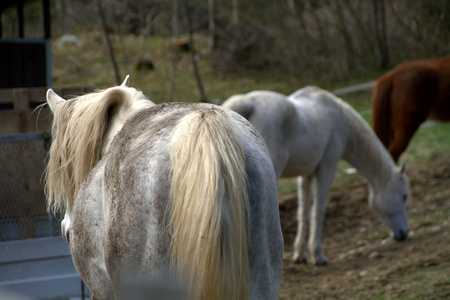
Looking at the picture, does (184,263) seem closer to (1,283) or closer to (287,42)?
(1,283)

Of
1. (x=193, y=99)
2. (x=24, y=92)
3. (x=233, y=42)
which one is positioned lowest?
(x=193, y=99)

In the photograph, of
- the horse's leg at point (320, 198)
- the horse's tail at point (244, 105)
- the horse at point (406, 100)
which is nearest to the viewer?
the horse's tail at point (244, 105)

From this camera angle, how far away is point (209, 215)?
1.41 meters

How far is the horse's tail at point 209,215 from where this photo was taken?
4.62ft

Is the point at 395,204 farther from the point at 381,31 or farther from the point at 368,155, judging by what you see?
the point at 381,31

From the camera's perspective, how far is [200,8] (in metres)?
15.2

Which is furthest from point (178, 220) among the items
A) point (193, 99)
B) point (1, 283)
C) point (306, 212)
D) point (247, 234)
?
point (193, 99)

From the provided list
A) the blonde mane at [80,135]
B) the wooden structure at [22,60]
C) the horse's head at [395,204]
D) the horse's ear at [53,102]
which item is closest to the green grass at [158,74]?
the wooden structure at [22,60]

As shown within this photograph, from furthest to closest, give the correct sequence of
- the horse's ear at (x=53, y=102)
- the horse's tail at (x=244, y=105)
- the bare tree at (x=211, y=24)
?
the bare tree at (x=211, y=24) → the horse's tail at (x=244, y=105) → the horse's ear at (x=53, y=102)

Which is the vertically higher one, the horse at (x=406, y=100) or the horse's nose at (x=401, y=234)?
the horse at (x=406, y=100)

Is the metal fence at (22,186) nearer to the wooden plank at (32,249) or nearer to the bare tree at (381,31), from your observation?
the wooden plank at (32,249)

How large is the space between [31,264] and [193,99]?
9.14 meters

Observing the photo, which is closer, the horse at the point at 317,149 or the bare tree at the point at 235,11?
the horse at the point at 317,149

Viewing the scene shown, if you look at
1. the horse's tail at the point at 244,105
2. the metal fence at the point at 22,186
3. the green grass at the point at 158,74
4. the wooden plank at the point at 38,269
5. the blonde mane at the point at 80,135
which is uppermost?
the blonde mane at the point at 80,135
